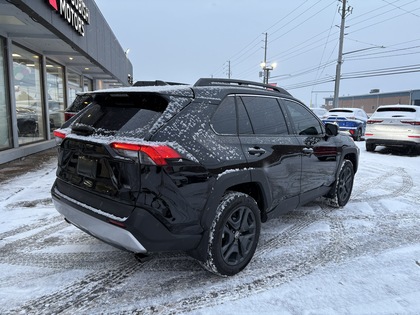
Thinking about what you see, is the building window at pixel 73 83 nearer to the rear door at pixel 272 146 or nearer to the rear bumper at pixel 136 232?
the rear door at pixel 272 146

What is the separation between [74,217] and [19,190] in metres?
3.79

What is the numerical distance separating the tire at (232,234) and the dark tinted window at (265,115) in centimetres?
78

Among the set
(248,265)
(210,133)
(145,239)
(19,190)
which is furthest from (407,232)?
(19,190)

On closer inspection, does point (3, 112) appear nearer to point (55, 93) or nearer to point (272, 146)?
point (55, 93)

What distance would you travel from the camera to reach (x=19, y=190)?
5.82 meters

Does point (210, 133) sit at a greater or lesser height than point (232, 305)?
greater

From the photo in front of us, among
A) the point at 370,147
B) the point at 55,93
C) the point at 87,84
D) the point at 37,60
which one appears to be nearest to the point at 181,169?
the point at 37,60


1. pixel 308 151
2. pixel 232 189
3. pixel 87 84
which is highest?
pixel 87 84

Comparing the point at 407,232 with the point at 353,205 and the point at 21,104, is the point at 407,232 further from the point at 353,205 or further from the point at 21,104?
the point at 21,104

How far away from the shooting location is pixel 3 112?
29.4 ft

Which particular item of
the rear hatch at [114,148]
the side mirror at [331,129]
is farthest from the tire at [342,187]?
the rear hatch at [114,148]

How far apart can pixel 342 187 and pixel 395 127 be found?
7.17 meters

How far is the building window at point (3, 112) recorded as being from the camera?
Result: 28.9ft

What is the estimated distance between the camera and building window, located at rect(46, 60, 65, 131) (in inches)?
505
